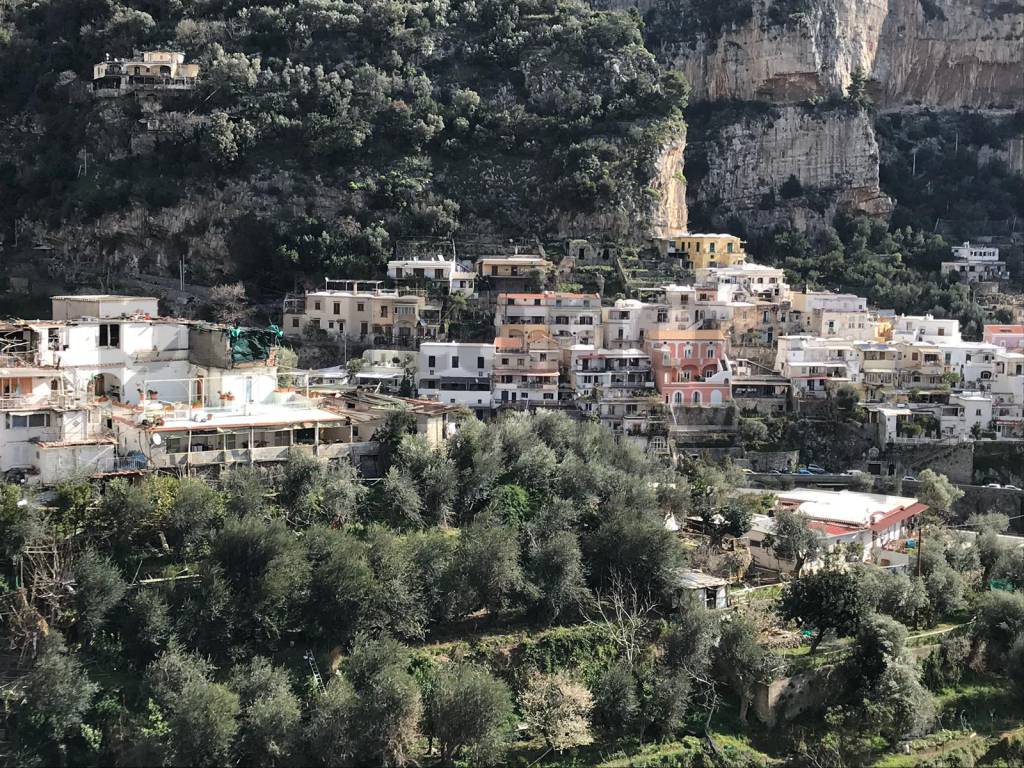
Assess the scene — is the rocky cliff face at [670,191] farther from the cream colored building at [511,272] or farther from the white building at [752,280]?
the cream colored building at [511,272]

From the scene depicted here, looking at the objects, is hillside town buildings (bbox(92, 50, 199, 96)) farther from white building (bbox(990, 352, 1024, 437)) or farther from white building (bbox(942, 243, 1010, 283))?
white building (bbox(942, 243, 1010, 283))

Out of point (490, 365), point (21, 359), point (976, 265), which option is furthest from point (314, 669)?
point (976, 265)

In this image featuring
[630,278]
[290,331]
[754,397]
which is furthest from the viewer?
[630,278]

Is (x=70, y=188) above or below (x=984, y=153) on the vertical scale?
below

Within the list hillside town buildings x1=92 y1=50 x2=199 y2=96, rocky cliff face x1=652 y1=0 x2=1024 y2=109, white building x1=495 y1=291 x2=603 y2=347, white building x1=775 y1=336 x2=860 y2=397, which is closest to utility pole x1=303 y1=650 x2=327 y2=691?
white building x1=495 y1=291 x2=603 y2=347

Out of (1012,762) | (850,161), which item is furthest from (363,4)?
(1012,762)

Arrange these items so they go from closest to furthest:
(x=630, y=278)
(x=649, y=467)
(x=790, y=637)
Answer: (x=790, y=637) < (x=649, y=467) < (x=630, y=278)

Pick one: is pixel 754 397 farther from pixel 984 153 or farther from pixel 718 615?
pixel 984 153
